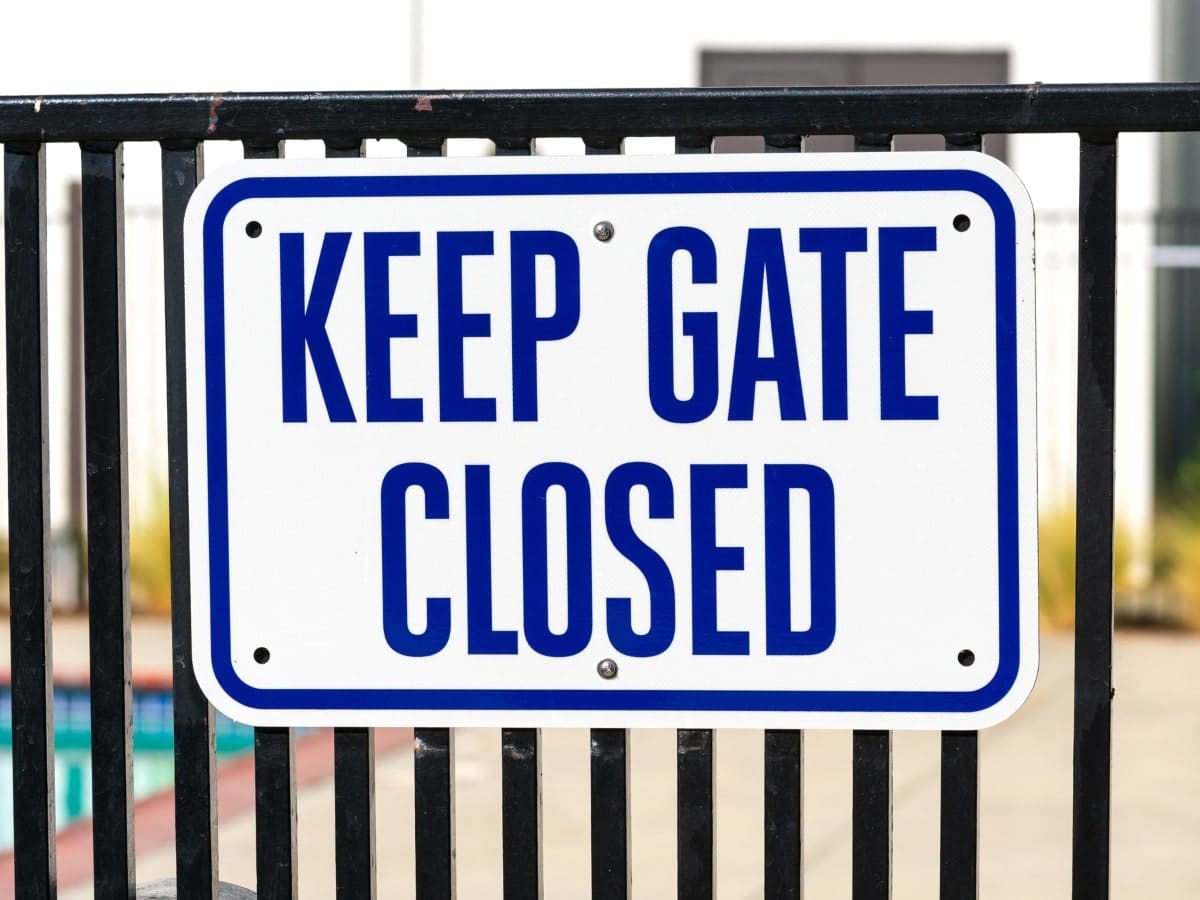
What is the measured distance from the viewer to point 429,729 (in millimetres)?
1795

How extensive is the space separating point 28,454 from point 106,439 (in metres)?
0.10

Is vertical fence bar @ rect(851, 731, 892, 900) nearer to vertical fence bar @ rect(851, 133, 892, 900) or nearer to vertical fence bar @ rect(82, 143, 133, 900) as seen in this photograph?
vertical fence bar @ rect(851, 133, 892, 900)

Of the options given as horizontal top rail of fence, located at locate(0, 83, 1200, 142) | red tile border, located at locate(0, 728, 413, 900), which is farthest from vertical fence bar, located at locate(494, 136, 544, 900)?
red tile border, located at locate(0, 728, 413, 900)

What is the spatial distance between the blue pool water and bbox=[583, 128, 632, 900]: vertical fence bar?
5283mm

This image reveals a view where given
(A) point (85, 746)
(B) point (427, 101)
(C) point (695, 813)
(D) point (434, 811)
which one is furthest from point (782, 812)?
(A) point (85, 746)

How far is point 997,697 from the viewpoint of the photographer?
1.72 meters

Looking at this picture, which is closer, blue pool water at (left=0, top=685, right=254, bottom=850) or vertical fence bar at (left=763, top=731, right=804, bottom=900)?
vertical fence bar at (left=763, top=731, right=804, bottom=900)

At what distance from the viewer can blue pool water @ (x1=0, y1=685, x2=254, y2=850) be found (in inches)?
273

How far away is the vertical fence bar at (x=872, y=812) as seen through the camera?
1.75m

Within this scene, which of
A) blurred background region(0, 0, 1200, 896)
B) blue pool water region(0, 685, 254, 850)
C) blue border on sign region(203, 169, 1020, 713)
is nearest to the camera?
blue border on sign region(203, 169, 1020, 713)

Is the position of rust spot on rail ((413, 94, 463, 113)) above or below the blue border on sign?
above

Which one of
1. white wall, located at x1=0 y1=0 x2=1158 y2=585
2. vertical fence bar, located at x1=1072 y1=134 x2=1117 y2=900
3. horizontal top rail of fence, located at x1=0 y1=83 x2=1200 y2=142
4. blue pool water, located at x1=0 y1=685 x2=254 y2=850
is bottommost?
blue pool water, located at x1=0 y1=685 x2=254 y2=850

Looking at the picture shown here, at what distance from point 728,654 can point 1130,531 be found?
8.02 meters

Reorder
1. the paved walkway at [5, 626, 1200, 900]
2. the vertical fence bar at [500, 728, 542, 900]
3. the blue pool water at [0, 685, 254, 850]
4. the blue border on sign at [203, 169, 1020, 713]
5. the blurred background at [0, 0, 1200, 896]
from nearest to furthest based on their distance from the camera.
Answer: the blue border on sign at [203, 169, 1020, 713] < the vertical fence bar at [500, 728, 542, 900] < the paved walkway at [5, 626, 1200, 900] < the blue pool water at [0, 685, 254, 850] < the blurred background at [0, 0, 1200, 896]
